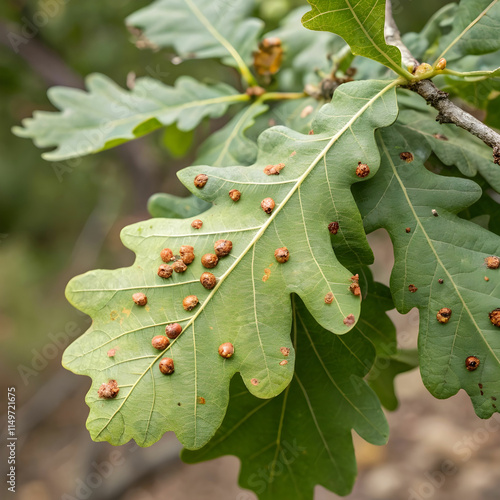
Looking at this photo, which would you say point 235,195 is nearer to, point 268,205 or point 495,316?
point 268,205

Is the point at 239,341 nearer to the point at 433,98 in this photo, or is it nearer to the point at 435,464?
the point at 433,98

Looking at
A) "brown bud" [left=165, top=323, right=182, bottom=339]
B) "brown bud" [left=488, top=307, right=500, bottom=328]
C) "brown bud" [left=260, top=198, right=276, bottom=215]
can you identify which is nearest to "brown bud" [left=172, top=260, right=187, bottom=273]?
"brown bud" [left=165, top=323, right=182, bottom=339]

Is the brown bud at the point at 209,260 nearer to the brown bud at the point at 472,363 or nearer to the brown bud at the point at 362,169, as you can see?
the brown bud at the point at 362,169

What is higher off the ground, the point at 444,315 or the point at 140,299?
the point at 140,299
